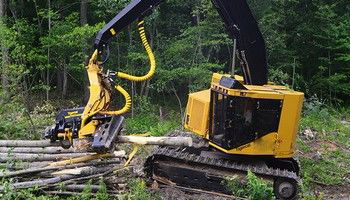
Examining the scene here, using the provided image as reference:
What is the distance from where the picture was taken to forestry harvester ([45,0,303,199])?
7078mm

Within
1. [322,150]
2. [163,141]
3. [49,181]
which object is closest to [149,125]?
[322,150]

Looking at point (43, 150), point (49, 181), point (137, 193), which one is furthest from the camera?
point (43, 150)

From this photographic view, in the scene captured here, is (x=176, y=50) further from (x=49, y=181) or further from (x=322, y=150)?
(x=49, y=181)

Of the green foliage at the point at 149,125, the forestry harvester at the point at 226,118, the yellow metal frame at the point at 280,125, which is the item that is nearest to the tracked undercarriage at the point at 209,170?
the forestry harvester at the point at 226,118

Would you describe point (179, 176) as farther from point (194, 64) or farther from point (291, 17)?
point (291, 17)

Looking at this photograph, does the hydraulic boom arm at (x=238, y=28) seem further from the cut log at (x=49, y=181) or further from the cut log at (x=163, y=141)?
the cut log at (x=49, y=181)

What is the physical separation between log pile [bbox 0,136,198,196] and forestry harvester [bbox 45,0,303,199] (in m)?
0.43

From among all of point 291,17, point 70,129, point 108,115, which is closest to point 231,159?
point 108,115

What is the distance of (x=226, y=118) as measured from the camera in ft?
24.2

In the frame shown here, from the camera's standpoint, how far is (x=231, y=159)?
7762 mm

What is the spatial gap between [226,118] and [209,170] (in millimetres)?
931

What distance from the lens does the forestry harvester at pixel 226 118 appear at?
7.08m

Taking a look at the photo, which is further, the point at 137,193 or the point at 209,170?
the point at 209,170

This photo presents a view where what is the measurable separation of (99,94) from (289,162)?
11.6ft
